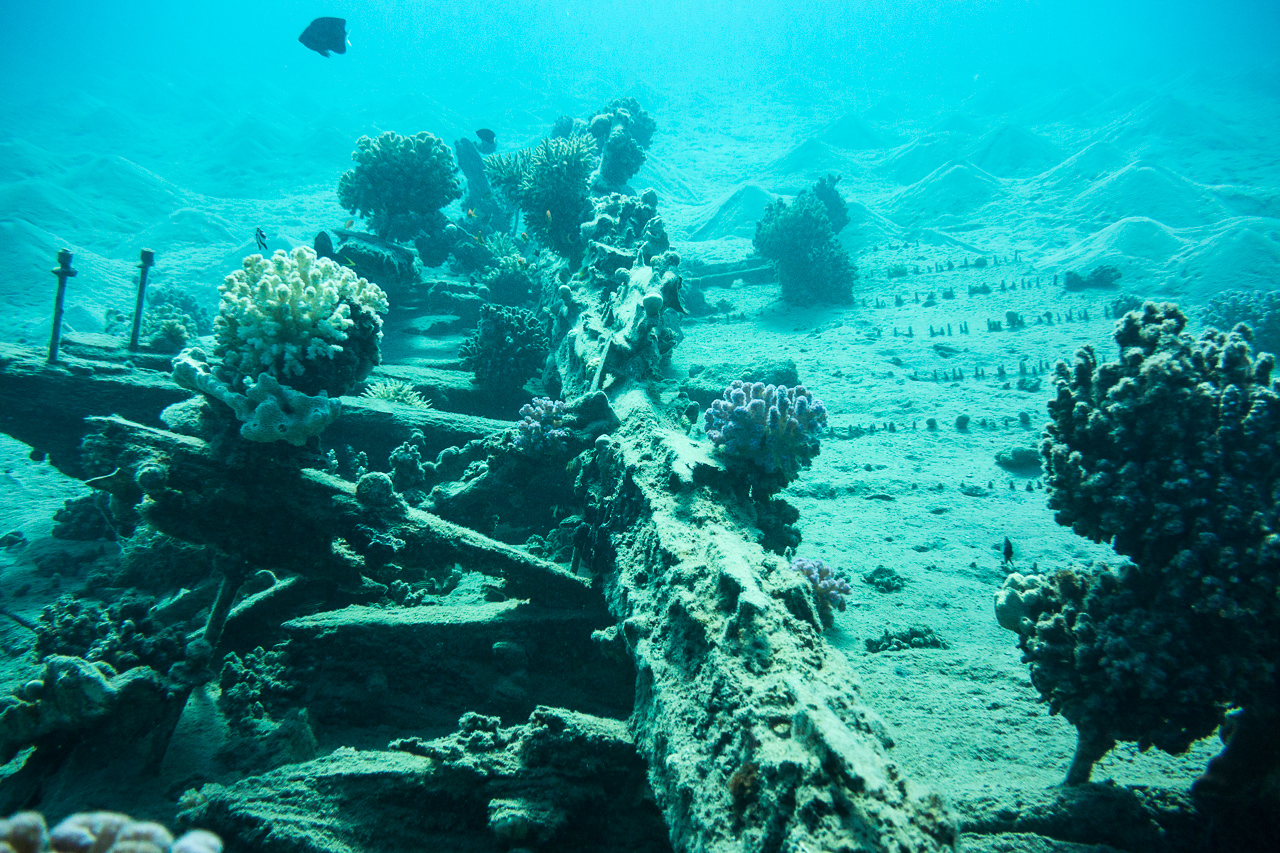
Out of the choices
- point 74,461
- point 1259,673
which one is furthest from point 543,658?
point 74,461

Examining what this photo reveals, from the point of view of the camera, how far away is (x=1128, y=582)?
328 cm

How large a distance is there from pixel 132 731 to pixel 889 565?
695cm

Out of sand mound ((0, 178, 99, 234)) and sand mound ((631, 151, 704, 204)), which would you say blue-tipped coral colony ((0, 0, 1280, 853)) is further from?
sand mound ((631, 151, 704, 204))

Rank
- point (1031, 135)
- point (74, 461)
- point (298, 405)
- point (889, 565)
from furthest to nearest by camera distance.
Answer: point (1031, 135), point (74, 461), point (889, 565), point (298, 405)

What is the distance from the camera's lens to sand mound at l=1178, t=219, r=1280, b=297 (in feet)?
50.2

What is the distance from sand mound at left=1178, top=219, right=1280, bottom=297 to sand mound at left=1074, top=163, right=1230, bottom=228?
4039 millimetres

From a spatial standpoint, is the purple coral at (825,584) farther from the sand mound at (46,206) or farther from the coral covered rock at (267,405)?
the sand mound at (46,206)

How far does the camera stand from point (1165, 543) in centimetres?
317

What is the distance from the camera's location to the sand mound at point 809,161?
Result: 3391cm

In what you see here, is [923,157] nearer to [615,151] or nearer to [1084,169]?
[1084,169]

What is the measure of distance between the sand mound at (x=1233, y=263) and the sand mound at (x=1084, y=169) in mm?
9633

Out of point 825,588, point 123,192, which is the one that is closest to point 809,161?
point 825,588

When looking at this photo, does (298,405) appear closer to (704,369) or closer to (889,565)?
(889,565)

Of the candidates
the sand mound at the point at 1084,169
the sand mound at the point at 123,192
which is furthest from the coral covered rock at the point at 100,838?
the sand mound at the point at 123,192
